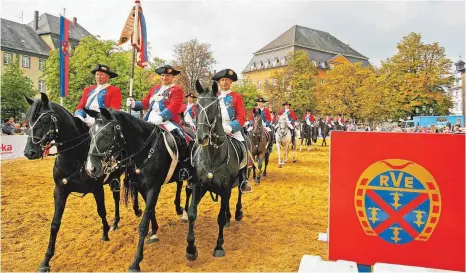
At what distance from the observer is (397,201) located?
3.11 metres

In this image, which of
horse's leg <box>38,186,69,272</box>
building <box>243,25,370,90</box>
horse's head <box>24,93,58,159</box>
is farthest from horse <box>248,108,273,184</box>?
building <box>243,25,370,90</box>

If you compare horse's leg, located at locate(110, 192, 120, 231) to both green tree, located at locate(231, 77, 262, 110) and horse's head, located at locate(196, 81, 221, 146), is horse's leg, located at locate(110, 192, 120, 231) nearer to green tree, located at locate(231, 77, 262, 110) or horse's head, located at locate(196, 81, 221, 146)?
horse's head, located at locate(196, 81, 221, 146)

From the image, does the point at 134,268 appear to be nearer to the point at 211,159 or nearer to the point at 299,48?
the point at 211,159

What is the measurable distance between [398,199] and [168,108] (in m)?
4.01

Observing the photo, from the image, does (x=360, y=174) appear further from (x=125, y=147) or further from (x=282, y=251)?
(x=125, y=147)

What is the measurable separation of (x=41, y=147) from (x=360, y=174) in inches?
171

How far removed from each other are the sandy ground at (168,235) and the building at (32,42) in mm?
44463

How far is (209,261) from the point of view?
530 centimetres

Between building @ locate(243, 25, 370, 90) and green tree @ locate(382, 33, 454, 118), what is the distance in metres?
26.0

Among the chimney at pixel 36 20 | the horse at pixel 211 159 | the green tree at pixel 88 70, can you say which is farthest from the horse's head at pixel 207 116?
the chimney at pixel 36 20

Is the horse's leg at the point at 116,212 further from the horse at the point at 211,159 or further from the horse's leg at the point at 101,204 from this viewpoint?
the horse at the point at 211,159

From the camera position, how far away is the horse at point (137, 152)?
4.58 metres

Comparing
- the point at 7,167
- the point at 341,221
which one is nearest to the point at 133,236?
the point at 341,221

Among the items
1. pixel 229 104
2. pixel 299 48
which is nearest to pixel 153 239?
pixel 229 104
